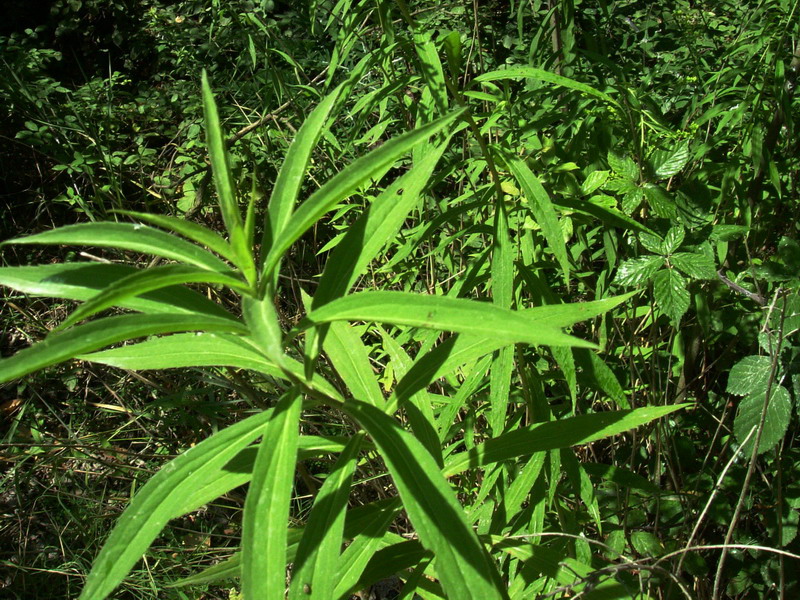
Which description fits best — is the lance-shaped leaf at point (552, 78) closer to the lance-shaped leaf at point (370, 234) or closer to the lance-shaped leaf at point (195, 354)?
the lance-shaped leaf at point (370, 234)

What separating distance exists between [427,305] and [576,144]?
1140 mm

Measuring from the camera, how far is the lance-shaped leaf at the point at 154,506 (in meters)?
0.90

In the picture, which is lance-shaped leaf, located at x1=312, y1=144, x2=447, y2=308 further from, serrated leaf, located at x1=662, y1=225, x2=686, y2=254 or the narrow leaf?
serrated leaf, located at x1=662, y1=225, x2=686, y2=254

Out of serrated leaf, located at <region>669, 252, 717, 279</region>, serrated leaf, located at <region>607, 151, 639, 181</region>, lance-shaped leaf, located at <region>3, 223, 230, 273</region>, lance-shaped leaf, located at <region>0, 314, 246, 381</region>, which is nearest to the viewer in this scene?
lance-shaped leaf, located at <region>0, 314, 246, 381</region>

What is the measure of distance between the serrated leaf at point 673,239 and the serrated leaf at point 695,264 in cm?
2

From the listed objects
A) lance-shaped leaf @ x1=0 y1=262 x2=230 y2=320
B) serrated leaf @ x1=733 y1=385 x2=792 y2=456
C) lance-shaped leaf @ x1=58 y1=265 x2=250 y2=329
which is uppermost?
lance-shaped leaf @ x1=58 y1=265 x2=250 y2=329

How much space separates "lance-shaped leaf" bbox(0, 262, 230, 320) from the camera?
3.31 feet

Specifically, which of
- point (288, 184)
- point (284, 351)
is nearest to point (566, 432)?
point (284, 351)

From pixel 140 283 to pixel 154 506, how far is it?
0.31 m

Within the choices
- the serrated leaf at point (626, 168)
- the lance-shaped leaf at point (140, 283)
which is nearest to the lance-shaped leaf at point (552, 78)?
the serrated leaf at point (626, 168)

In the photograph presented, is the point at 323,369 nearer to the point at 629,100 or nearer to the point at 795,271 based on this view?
the point at 629,100

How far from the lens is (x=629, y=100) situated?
5.69ft

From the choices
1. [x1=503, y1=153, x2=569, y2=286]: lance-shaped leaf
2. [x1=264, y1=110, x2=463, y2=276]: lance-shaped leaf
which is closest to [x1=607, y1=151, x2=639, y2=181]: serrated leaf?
[x1=503, y1=153, x2=569, y2=286]: lance-shaped leaf

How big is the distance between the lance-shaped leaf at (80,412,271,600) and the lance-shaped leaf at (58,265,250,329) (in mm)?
245
